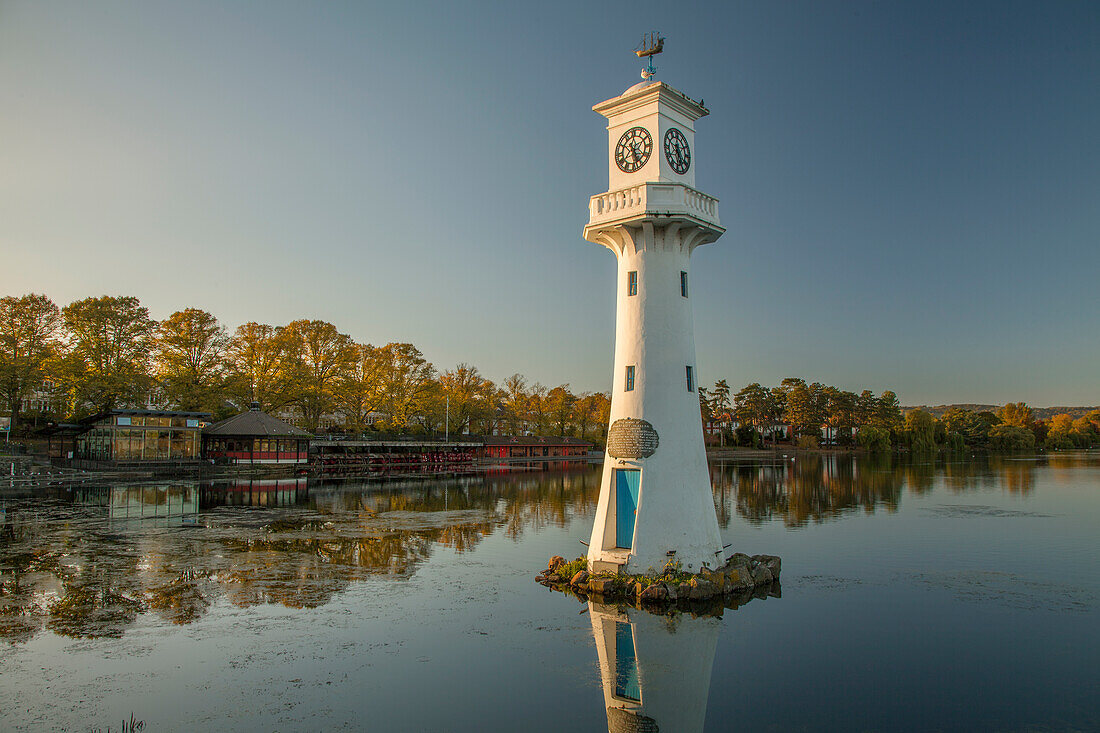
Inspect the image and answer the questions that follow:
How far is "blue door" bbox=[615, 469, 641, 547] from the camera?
48.8 ft

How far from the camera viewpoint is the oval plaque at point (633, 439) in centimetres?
1473

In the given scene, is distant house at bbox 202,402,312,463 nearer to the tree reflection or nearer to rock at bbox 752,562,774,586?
the tree reflection

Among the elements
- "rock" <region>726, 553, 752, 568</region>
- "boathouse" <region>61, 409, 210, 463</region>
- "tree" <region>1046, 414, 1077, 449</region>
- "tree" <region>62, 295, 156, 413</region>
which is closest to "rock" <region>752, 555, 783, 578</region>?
"rock" <region>726, 553, 752, 568</region>

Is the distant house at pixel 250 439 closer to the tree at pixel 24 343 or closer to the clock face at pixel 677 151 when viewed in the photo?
the tree at pixel 24 343

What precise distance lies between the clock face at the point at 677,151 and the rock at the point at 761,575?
10.1 m

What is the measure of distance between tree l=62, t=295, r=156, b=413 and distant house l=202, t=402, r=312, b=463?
6.59 m

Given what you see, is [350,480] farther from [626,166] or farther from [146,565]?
[626,166]

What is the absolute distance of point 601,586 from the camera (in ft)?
48.1

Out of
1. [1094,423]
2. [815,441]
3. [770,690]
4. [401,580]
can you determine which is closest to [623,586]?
[770,690]

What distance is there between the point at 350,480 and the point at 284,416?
43081 mm

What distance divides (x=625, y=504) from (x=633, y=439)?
1.56 meters

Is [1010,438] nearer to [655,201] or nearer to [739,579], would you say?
[739,579]

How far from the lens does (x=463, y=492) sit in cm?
3988

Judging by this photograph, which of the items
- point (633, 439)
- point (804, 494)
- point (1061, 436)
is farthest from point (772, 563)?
point (1061, 436)
